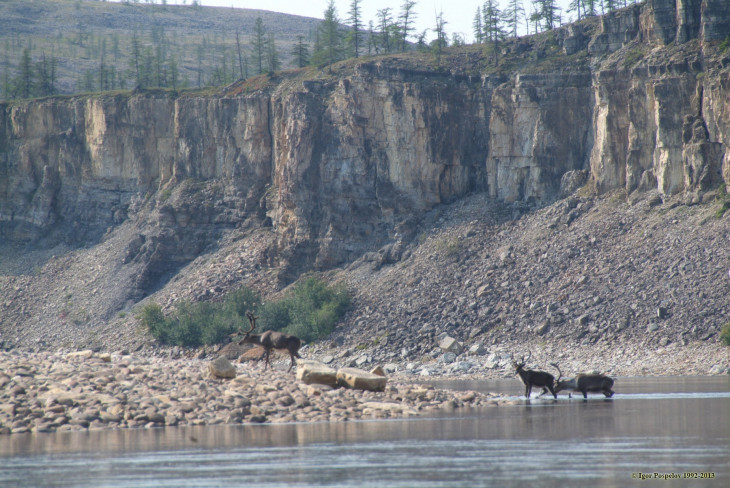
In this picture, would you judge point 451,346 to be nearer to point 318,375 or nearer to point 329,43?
point 318,375

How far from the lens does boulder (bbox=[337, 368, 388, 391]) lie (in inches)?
1157

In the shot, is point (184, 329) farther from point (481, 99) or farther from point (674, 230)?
point (674, 230)

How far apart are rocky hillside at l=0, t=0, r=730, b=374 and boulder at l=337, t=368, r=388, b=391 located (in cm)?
2761

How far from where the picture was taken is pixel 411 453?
1870 cm

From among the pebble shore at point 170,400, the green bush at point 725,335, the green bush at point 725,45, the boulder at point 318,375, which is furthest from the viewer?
the green bush at point 725,45

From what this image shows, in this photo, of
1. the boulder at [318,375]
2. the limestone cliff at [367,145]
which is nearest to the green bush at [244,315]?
the limestone cliff at [367,145]

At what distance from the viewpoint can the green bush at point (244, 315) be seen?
226 ft

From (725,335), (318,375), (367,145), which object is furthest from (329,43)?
(318,375)

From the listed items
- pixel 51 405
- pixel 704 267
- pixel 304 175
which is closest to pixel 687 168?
pixel 704 267

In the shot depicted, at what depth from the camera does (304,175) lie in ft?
265

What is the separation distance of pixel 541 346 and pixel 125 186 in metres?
52.9

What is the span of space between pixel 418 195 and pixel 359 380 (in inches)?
1964

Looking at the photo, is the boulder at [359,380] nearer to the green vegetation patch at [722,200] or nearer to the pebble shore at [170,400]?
the pebble shore at [170,400]

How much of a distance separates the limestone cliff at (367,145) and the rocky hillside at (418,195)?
7.5 inches
